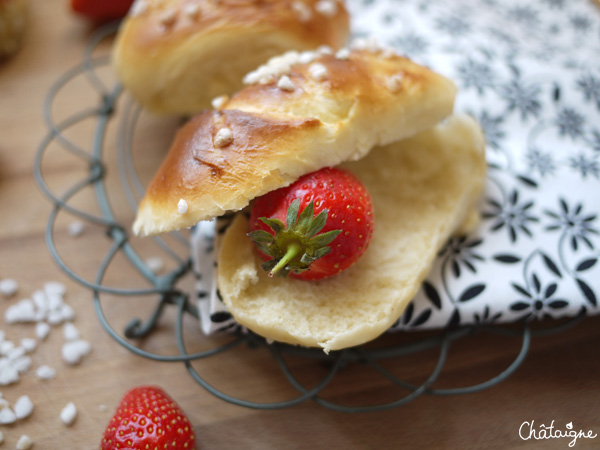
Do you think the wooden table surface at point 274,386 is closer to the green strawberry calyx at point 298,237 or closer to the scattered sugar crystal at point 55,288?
the scattered sugar crystal at point 55,288

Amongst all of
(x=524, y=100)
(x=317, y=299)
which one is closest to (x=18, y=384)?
(x=317, y=299)

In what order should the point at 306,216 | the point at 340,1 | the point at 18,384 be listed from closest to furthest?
the point at 306,216, the point at 18,384, the point at 340,1

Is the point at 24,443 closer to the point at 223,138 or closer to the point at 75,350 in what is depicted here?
the point at 75,350

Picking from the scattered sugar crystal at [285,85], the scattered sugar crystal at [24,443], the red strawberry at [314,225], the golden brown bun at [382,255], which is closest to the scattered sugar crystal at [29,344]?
the scattered sugar crystal at [24,443]

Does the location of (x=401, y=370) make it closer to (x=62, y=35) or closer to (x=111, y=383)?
(x=111, y=383)

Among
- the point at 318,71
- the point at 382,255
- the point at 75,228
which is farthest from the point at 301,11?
the point at 75,228
